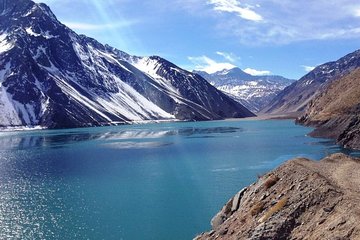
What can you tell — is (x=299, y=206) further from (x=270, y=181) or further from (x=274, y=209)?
(x=270, y=181)

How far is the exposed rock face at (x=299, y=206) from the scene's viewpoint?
97.0 ft

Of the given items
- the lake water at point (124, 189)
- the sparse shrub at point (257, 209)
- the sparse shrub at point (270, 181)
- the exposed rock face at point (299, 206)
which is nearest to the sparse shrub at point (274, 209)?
the exposed rock face at point (299, 206)

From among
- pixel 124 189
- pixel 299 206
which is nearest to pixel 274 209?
pixel 299 206

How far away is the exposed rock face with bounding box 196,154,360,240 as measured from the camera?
29.6m

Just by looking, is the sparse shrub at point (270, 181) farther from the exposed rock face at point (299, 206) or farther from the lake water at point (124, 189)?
the lake water at point (124, 189)

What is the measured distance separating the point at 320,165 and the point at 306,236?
1724cm

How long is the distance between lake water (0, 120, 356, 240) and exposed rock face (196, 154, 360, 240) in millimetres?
15129

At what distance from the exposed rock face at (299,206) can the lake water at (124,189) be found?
15129 millimetres

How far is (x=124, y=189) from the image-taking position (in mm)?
83625

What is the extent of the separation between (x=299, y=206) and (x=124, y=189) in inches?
2120

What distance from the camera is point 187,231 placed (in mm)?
54656

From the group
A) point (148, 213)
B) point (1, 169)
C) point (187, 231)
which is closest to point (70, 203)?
point (148, 213)

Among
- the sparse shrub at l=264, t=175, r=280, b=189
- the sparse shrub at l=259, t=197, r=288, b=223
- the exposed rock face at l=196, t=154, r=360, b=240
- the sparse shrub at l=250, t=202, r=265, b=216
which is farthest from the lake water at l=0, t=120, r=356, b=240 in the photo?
the sparse shrub at l=259, t=197, r=288, b=223

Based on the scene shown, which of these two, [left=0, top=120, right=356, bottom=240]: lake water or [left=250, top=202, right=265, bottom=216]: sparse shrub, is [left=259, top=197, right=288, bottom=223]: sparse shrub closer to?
[left=250, top=202, right=265, bottom=216]: sparse shrub
